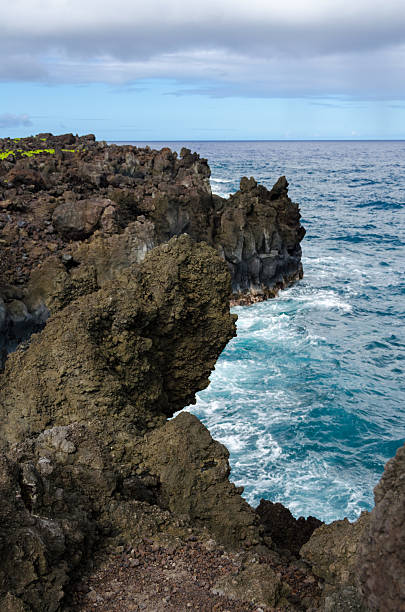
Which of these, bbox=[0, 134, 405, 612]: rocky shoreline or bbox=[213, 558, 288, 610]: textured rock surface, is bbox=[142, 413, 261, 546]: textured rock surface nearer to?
bbox=[0, 134, 405, 612]: rocky shoreline

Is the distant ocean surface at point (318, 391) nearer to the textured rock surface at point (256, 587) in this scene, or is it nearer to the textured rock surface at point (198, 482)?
the textured rock surface at point (198, 482)

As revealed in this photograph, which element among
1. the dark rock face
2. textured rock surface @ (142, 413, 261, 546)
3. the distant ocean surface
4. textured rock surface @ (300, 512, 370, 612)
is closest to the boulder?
the distant ocean surface

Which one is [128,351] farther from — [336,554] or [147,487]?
[336,554]

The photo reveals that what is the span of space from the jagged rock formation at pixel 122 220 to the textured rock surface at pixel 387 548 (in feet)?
49.2

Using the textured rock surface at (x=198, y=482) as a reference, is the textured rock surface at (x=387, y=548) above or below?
above

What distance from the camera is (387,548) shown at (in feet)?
13.7

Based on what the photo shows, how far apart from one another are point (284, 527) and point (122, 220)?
1682 centimetres

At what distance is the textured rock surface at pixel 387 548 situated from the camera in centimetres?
408

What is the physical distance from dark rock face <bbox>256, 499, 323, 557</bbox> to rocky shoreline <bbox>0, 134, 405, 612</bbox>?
29 millimetres

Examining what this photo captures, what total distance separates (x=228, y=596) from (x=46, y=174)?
28.9 metres

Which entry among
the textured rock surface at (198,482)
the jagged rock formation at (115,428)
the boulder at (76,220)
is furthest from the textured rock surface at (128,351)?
the boulder at (76,220)

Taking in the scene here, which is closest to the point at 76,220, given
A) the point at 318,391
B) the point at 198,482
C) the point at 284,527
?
the point at 318,391

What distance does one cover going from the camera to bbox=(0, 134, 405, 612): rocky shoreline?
5324 millimetres

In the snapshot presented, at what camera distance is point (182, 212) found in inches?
1180
